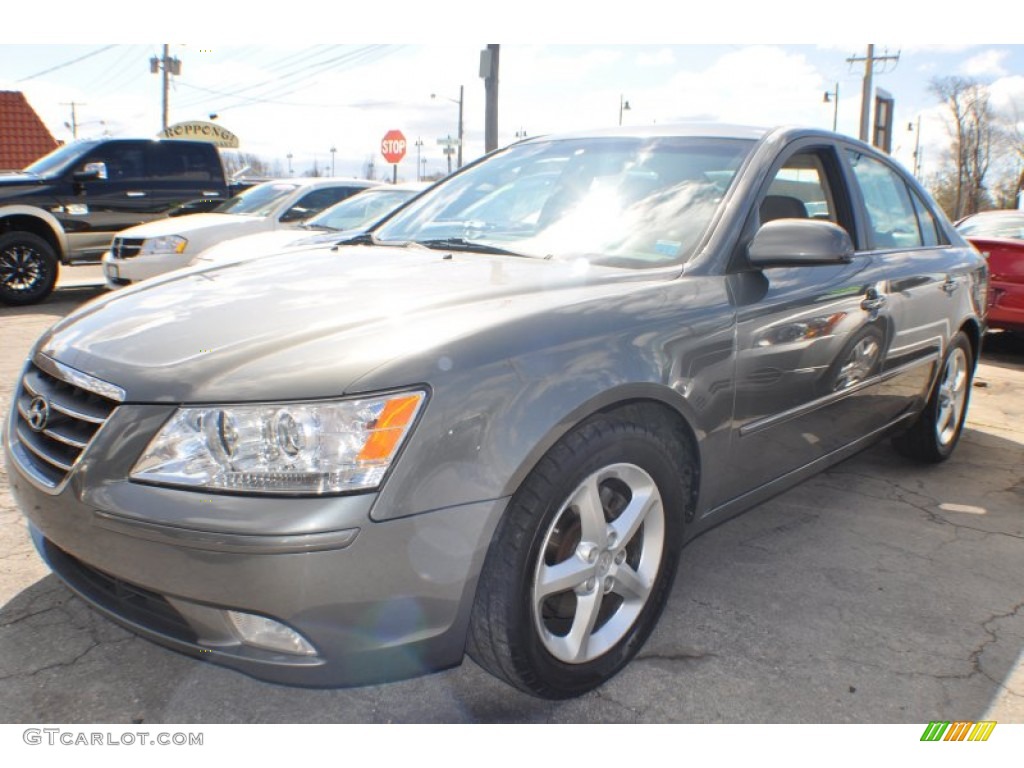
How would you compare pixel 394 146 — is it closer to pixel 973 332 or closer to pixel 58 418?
pixel 973 332

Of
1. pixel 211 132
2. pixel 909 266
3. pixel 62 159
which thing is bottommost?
pixel 909 266

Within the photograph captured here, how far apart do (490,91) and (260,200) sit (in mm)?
5477

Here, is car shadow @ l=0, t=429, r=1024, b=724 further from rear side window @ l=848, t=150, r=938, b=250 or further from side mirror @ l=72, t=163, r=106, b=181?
side mirror @ l=72, t=163, r=106, b=181

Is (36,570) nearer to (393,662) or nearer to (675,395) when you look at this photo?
(393,662)

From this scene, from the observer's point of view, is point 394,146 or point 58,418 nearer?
point 58,418

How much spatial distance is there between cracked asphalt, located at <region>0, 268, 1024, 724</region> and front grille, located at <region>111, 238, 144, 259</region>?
5.46m

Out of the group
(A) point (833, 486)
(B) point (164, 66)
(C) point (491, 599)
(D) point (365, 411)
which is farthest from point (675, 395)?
(B) point (164, 66)

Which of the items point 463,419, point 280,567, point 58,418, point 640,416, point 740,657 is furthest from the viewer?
point 740,657

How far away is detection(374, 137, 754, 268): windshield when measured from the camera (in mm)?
2766

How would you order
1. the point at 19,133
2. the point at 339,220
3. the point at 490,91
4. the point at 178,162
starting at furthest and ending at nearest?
the point at 19,133 → the point at 490,91 → the point at 178,162 → the point at 339,220

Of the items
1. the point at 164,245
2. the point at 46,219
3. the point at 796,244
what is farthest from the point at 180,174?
the point at 796,244

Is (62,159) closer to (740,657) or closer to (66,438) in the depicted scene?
(66,438)

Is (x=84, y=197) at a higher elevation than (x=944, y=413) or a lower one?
higher

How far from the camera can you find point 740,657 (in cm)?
255
